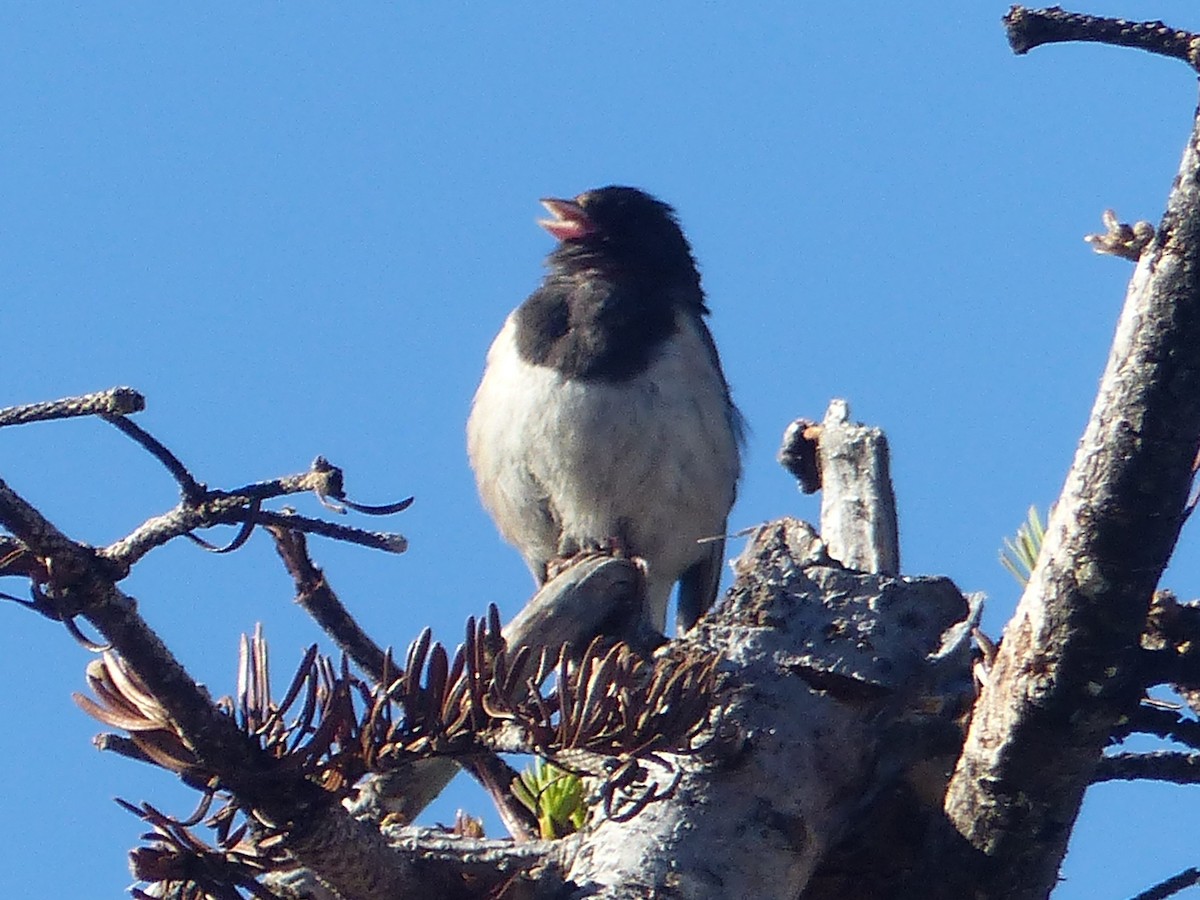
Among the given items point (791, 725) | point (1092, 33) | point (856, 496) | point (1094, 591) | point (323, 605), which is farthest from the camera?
point (856, 496)

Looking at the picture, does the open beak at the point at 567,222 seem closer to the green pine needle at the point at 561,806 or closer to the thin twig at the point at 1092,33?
the green pine needle at the point at 561,806

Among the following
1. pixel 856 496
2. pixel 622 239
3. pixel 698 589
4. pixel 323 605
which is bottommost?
pixel 323 605

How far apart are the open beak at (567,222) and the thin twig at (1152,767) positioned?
11.0 feet

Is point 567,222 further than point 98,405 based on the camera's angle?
Yes

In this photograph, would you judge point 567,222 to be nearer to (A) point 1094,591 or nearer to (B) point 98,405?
(A) point 1094,591

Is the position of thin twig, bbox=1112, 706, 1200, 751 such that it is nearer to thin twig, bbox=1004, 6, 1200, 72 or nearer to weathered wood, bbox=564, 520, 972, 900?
weathered wood, bbox=564, 520, 972, 900

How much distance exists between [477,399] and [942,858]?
298 cm

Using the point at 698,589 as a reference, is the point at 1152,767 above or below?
below

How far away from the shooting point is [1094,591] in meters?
2.04

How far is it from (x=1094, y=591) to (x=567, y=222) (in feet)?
12.0

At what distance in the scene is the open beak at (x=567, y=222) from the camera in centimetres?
546

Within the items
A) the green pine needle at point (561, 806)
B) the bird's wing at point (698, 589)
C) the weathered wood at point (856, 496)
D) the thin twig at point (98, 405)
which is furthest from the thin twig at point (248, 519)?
the bird's wing at point (698, 589)

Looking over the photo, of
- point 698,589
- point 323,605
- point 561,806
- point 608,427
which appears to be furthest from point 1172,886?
point 698,589

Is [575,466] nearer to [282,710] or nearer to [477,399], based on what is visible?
[477,399]
